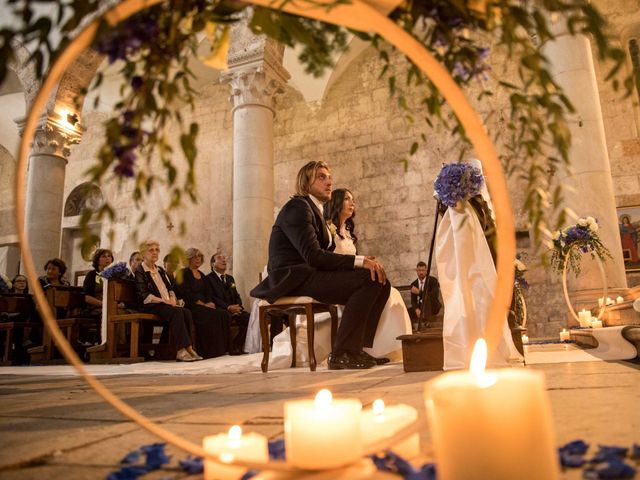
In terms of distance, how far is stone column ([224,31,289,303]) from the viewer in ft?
28.9

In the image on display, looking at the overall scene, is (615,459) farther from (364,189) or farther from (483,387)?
(364,189)

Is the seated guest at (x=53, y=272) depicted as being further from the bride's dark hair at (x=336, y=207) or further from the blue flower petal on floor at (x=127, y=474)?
the blue flower petal on floor at (x=127, y=474)

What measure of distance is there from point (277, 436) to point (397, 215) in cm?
944

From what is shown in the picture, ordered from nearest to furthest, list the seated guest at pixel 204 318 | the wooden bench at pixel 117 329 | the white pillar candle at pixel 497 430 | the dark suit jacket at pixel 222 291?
1. the white pillar candle at pixel 497 430
2. the wooden bench at pixel 117 329
3. the seated guest at pixel 204 318
4. the dark suit jacket at pixel 222 291

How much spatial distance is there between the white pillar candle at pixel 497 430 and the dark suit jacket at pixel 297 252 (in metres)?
3.10

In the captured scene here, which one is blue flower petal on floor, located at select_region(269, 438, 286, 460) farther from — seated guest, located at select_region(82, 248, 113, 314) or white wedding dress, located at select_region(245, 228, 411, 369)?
seated guest, located at select_region(82, 248, 113, 314)

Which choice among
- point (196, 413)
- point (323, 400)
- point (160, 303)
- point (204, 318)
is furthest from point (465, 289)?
point (204, 318)

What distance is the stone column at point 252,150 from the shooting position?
882cm

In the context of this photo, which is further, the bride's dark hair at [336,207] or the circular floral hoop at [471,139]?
the bride's dark hair at [336,207]

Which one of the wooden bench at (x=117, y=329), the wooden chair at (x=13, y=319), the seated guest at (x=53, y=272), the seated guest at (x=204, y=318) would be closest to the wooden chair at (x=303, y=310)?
the wooden bench at (x=117, y=329)

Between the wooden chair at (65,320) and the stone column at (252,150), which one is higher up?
the stone column at (252,150)

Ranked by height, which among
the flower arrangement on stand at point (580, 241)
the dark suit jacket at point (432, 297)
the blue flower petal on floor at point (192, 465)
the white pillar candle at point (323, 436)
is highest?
the flower arrangement on stand at point (580, 241)

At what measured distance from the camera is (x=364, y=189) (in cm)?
1095

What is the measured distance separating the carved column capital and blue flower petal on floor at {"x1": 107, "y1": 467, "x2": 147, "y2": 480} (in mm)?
10166
